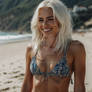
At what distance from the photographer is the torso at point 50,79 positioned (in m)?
2.20

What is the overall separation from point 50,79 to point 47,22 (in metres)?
0.54

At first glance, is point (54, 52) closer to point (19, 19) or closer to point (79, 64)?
point (79, 64)

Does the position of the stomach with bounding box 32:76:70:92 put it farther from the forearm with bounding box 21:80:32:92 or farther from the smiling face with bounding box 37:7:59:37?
the smiling face with bounding box 37:7:59:37

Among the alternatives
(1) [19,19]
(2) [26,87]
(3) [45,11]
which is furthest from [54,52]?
(1) [19,19]

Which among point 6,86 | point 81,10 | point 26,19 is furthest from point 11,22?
point 6,86

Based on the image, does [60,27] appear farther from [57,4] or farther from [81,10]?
[81,10]

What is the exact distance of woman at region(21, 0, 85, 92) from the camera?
2.11 m

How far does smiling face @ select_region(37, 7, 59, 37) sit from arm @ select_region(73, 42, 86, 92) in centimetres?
26

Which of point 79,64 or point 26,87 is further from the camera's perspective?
point 26,87

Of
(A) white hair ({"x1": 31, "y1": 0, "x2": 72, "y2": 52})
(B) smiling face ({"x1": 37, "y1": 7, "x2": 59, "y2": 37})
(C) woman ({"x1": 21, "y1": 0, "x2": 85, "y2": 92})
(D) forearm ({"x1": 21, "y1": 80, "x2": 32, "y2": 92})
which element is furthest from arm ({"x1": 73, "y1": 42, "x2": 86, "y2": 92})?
(D) forearm ({"x1": 21, "y1": 80, "x2": 32, "y2": 92})

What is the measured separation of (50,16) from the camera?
215 cm

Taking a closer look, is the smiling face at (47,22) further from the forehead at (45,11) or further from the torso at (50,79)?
the torso at (50,79)

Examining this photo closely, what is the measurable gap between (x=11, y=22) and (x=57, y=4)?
13024 cm

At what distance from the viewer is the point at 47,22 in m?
2.18
